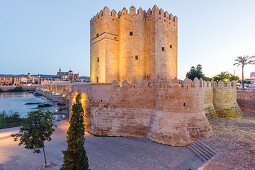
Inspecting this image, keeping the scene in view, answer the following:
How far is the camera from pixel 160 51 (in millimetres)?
17656

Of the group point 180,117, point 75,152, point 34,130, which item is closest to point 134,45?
point 180,117

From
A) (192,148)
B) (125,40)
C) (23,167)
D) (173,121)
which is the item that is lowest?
(23,167)

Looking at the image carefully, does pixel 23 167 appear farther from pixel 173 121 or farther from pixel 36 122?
pixel 173 121

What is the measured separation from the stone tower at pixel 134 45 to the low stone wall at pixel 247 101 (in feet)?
36.5

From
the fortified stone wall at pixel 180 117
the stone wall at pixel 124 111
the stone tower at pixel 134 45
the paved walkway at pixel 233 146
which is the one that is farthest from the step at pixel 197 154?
the stone tower at pixel 134 45

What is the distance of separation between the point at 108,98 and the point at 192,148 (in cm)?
809

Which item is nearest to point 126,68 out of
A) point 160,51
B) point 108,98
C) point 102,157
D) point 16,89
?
point 160,51

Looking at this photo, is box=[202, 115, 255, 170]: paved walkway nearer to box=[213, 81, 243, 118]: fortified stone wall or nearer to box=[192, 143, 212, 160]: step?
box=[192, 143, 212, 160]: step

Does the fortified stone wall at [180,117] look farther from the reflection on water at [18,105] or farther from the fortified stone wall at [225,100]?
the reflection on water at [18,105]

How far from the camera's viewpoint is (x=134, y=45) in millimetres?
18047

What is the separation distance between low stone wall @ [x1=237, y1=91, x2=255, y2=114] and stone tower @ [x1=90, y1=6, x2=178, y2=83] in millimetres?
11124

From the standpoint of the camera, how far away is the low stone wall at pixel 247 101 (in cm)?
1803

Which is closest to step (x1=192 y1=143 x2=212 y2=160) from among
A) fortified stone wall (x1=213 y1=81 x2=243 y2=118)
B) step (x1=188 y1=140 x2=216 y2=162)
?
step (x1=188 y1=140 x2=216 y2=162)

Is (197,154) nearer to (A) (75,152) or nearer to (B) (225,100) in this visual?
(A) (75,152)
